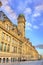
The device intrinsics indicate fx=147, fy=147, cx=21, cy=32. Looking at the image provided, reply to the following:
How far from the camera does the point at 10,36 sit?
147 feet

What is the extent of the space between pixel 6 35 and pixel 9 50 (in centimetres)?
483

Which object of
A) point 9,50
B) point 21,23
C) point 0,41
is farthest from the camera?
point 21,23

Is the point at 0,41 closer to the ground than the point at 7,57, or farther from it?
farther from it

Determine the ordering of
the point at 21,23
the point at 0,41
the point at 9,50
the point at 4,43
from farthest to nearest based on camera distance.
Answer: the point at 21,23 → the point at 9,50 → the point at 4,43 → the point at 0,41

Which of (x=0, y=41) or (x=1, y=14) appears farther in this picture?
(x=1, y=14)

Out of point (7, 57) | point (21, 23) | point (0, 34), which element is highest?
point (21, 23)

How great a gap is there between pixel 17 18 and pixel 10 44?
1394 inches

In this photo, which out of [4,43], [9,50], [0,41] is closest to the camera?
[0,41]

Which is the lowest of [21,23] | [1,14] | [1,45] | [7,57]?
[7,57]

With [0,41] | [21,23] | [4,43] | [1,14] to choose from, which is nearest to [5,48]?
[4,43]

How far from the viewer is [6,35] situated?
41.3 metres

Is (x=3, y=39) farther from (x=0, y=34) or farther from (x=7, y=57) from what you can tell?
(x=7, y=57)

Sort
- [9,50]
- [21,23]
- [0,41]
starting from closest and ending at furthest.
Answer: [0,41] < [9,50] < [21,23]

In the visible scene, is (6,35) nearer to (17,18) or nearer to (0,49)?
(0,49)
